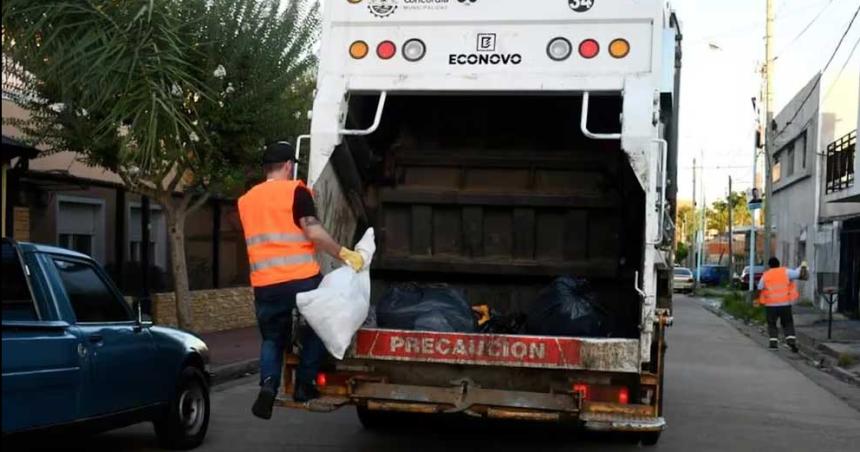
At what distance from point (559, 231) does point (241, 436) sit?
10.1 ft

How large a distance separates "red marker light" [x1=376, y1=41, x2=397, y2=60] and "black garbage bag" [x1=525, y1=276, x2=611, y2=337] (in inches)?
Result: 77.6

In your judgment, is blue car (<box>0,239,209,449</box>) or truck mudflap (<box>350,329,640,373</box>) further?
truck mudflap (<box>350,329,640,373</box>)

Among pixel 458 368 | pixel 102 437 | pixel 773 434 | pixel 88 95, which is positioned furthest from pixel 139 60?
pixel 773 434

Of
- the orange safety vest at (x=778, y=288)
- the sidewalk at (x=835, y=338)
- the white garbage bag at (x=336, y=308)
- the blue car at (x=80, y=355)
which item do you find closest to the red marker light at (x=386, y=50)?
the white garbage bag at (x=336, y=308)

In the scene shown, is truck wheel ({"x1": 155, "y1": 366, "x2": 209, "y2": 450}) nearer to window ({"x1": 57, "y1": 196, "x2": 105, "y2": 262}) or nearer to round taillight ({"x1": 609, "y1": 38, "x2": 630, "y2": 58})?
round taillight ({"x1": 609, "y1": 38, "x2": 630, "y2": 58})

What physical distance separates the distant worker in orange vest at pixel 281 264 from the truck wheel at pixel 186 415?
1680 mm

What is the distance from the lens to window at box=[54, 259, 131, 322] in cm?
598

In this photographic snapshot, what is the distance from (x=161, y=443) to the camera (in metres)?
7.15

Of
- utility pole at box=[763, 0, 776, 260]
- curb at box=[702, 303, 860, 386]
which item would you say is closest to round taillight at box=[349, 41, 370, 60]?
curb at box=[702, 303, 860, 386]

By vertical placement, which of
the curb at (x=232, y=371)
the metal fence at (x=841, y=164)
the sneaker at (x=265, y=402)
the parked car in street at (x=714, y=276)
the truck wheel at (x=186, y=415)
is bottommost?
the parked car in street at (x=714, y=276)

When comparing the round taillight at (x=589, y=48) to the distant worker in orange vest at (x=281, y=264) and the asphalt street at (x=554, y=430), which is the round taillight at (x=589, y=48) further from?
the asphalt street at (x=554, y=430)

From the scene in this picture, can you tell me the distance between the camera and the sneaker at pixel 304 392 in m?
5.73

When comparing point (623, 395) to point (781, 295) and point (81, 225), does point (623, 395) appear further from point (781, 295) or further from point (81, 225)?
point (781, 295)

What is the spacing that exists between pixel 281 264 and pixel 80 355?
4.36 feet
